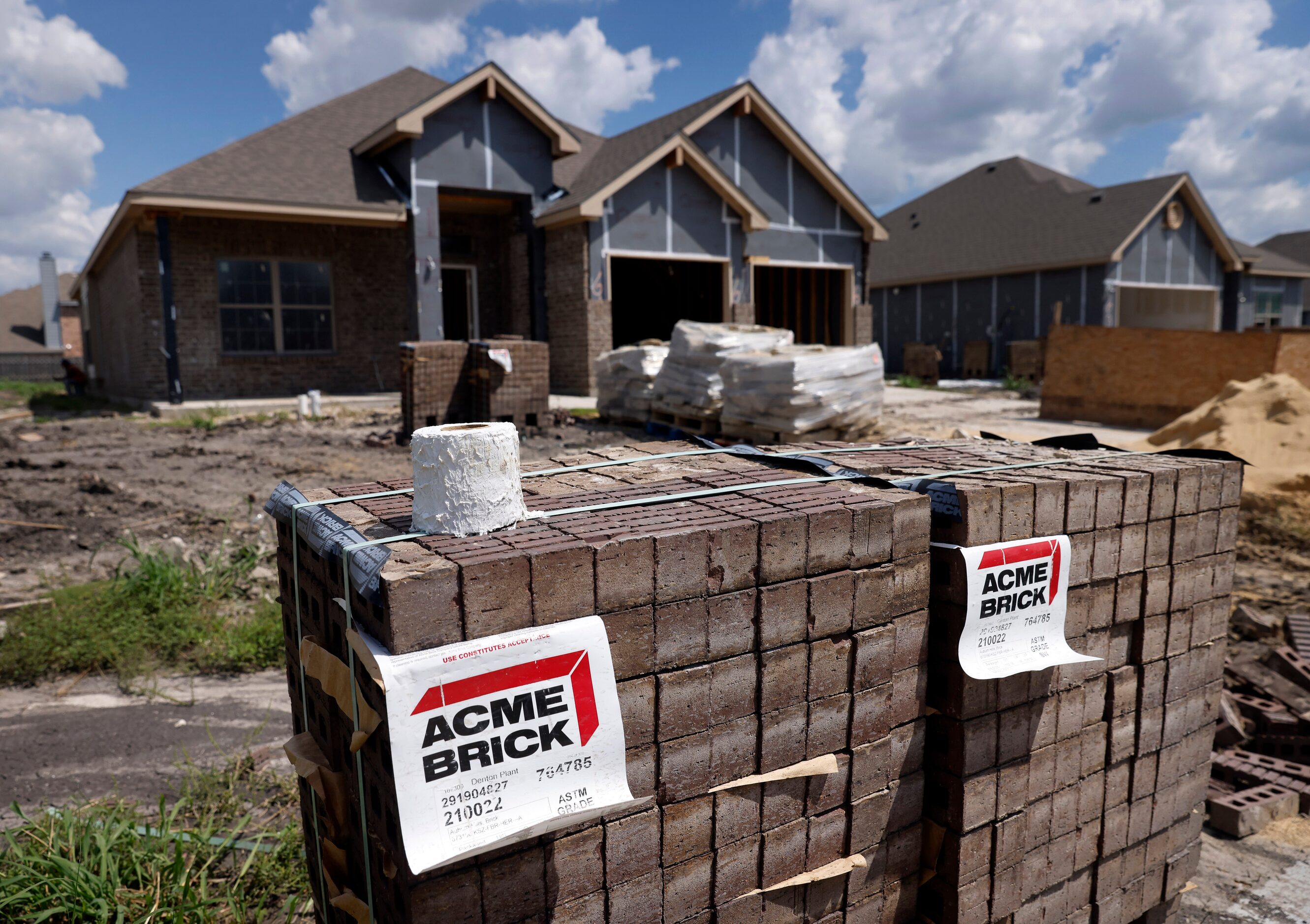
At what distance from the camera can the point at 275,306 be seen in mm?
18000

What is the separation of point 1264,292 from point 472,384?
33736mm

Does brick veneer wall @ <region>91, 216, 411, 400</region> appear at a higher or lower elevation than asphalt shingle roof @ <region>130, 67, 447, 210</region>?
lower

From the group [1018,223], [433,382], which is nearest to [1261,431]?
[433,382]

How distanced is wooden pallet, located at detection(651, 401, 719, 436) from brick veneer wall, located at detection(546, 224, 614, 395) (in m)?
5.32

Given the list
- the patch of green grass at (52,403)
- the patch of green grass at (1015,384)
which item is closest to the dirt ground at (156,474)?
the patch of green grass at (52,403)

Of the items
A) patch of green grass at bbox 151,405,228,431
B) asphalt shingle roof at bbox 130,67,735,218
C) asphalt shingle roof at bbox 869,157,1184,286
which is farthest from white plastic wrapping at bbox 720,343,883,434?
asphalt shingle roof at bbox 869,157,1184,286

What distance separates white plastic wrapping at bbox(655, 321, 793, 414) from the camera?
444 inches

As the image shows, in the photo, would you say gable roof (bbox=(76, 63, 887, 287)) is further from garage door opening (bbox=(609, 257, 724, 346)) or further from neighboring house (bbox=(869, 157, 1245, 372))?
neighboring house (bbox=(869, 157, 1245, 372))

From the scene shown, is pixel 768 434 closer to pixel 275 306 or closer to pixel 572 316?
pixel 572 316

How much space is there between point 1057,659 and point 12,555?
26.8ft

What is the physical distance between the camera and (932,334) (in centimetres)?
3122

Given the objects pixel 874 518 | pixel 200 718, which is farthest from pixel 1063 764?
pixel 200 718

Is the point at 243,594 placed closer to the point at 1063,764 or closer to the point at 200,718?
the point at 200,718

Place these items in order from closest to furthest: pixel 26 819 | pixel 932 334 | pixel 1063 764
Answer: pixel 1063 764
pixel 26 819
pixel 932 334
